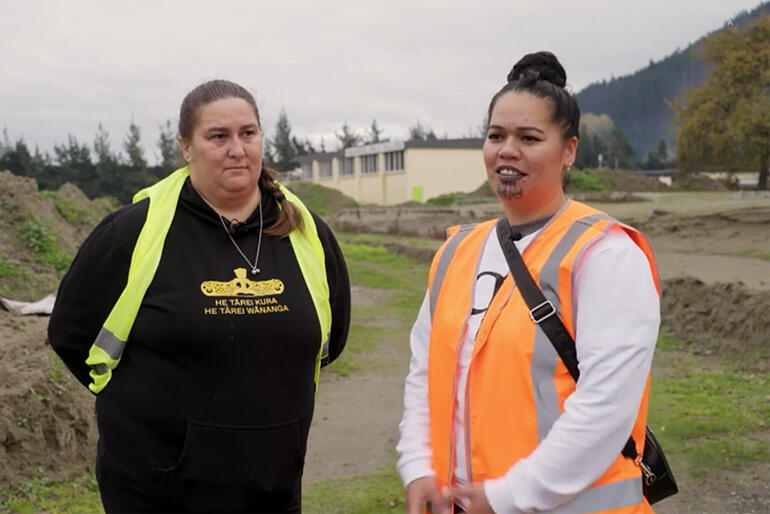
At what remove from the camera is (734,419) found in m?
6.86

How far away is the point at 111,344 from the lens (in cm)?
263

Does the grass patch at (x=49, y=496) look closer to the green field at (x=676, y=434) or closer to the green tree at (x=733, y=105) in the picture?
the green field at (x=676, y=434)

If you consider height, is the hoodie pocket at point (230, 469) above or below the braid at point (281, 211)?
below

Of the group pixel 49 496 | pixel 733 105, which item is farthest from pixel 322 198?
pixel 49 496

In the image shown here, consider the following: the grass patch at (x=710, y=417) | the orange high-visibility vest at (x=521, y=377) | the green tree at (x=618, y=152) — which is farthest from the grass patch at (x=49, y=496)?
the green tree at (x=618, y=152)

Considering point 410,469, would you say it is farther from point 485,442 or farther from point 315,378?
point 315,378

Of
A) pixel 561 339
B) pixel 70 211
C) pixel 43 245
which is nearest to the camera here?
pixel 561 339

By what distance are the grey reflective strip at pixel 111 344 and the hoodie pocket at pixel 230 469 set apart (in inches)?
13.6

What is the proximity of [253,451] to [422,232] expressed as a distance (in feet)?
91.5

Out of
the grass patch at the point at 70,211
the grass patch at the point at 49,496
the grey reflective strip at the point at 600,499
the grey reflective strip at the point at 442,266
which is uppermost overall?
the grey reflective strip at the point at 442,266

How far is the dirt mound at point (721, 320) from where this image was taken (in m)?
9.39

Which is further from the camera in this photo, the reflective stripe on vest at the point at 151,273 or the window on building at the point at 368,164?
the window on building at the point at 368,164

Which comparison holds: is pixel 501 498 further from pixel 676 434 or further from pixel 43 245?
A: pixel 43 245

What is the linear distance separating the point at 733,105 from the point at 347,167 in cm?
4091
